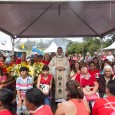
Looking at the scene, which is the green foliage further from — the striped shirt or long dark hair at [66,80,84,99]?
long dark hair at [66,80,84,99]

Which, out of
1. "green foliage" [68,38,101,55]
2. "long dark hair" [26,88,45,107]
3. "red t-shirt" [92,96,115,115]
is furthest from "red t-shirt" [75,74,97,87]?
"green foliage" [68,38,101,55]

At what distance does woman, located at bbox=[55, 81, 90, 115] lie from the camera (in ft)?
11.1

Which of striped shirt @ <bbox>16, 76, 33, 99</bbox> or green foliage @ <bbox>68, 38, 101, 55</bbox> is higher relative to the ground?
green foliage @ <bbox>68, 38, 101, 55</bbox>

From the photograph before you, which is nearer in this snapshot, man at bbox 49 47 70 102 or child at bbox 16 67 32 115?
child at bbox 16 67 32 115

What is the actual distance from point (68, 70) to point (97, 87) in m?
1.91

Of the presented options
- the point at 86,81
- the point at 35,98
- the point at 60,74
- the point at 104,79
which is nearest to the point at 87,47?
the point at 60,74

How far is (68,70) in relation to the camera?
8.42 m

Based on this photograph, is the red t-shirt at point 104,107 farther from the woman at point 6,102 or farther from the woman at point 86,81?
the woman at point 86,81

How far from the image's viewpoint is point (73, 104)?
136 inches

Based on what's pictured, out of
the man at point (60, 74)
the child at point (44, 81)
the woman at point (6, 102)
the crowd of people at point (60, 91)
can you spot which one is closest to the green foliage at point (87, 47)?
the crowd of people at point (60, 91)

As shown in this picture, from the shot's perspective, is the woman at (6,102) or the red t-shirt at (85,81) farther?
the red t-shirt at (85,81)

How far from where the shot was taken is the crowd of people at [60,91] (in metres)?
3.19

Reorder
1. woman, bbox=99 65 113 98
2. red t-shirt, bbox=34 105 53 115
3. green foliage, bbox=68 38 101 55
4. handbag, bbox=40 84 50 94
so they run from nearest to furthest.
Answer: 1. red t-shirt, bbox=34 105 53 115
2. woman, bbox=99 65 113 98
3. handbag, bbox=40 84 50 94
4. green foliage, bbox=68 38 101 55

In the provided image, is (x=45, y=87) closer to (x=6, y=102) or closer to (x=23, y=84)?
(x=23, y=84)
